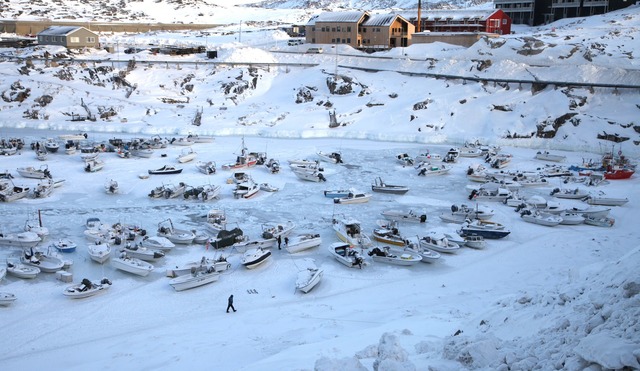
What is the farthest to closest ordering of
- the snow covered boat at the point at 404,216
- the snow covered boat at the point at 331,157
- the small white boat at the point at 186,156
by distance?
the snow covered boat at the point at 331,157 → the small white boat at the point at 186,156 → the snow covered boat at the point at 404,216

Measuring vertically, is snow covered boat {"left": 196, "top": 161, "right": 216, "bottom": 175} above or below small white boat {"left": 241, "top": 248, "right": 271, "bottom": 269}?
above

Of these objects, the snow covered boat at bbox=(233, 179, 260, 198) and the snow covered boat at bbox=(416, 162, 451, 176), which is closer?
the snow covered boat at bbox=(233, 179, 260, 198)

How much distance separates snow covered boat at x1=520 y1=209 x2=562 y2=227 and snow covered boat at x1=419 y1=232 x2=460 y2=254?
6.00 m

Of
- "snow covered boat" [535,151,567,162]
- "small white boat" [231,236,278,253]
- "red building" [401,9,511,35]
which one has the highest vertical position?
"red building" [401,9,511,35]

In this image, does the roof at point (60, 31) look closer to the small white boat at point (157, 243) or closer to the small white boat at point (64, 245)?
the small white boat at point (64, 245)

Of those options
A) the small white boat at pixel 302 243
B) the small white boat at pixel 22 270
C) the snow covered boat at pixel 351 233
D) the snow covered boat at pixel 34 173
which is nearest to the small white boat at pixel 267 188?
the snow covered boat at pixel 351 233

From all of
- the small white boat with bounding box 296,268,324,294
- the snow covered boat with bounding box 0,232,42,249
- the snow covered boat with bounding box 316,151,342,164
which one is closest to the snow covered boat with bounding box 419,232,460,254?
the small white boat with bounding box 296,268,324,294

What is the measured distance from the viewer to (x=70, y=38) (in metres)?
69.5

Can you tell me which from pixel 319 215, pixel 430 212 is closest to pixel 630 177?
pixel 430 212

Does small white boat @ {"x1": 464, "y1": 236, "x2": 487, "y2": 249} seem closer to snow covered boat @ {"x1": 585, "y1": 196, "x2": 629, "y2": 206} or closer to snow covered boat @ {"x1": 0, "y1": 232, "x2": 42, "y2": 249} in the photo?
snow covered boat @ {"x1": 585, "y1": 196, "x2": 629, "y2": 206}

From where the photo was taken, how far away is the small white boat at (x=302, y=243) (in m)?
26.3

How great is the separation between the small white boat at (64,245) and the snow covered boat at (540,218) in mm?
21076

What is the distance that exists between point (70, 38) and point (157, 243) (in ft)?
170

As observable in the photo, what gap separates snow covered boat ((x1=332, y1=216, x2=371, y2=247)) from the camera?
2702 cm
